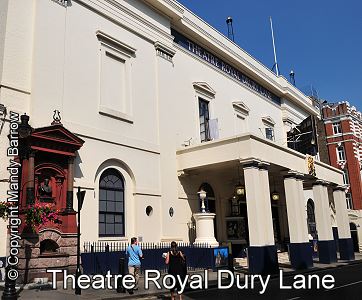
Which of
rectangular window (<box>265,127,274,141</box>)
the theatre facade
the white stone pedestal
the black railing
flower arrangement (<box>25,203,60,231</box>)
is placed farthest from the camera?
rectangular window (<box>265,127,274,141</box>)

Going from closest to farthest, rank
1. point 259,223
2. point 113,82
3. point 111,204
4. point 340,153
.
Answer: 1. point 111,204
2. point 259,223
3. point 113,82
4. point 340,153

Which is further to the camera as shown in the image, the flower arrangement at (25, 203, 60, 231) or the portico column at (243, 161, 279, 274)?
the portico column at (243, 161, 279, 274)

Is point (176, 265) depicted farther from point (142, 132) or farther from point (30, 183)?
point (142, 132)

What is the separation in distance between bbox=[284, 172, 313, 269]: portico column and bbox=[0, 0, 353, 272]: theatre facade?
0.05m

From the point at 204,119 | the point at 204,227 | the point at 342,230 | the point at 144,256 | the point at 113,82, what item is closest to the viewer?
A: the point at 144,256

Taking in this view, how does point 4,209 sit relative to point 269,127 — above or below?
below

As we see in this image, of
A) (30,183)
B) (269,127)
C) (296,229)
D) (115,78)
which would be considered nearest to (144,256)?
(30,183)

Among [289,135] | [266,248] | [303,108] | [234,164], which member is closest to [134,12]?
[234,164]

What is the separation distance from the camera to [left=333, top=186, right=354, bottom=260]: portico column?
2686 cm

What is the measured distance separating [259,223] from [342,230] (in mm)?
12426

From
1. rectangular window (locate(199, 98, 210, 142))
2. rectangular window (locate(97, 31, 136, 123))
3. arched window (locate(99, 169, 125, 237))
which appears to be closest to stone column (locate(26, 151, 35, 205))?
arched window (locate(99, 169, 125, 237))

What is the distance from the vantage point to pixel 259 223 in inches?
696

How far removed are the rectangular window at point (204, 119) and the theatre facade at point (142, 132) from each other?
0.11 metres

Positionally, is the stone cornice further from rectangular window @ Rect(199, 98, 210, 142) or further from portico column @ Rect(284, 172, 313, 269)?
portico column @ Rect(284, 172, 313, 269)
